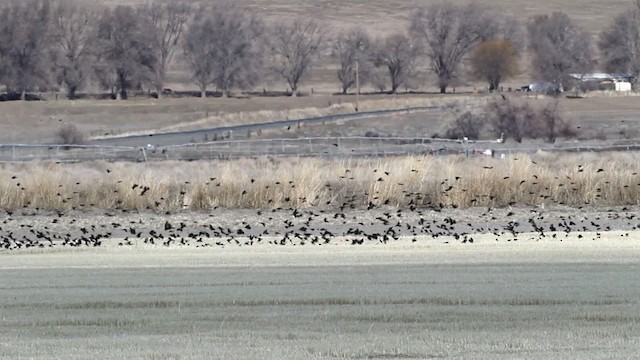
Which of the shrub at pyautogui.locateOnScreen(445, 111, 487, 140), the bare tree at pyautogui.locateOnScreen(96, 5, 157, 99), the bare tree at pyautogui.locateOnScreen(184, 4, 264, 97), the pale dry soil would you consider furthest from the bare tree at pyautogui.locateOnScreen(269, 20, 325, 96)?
the pale dry soil

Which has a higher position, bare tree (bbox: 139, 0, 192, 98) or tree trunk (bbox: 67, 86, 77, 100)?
bare tree (bbox: 139, 0, 192, 98)

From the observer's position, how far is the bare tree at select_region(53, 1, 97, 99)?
101812mm

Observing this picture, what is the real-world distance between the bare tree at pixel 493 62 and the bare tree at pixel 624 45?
866 cm

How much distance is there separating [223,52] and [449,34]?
996 inches

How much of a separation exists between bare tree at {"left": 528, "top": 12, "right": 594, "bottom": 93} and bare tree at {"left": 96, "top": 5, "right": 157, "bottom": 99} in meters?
32.5

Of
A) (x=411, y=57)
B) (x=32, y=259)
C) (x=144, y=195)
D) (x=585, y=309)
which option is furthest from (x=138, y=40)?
(x=585, y=309)

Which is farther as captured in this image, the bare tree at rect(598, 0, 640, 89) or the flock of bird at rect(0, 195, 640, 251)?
the bare tree at rect(598, 0, 640, 89)

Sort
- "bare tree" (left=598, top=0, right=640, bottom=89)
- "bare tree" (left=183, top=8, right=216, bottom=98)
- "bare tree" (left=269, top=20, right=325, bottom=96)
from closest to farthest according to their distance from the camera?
"bare tree" (left=183, top=8, right=216, bottom=98), "bare tree" (left=598, top=0, right=640, bottom=89), "bare tree" (left=269, top=20, right=325, bottom=96)

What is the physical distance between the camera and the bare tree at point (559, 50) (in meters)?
111

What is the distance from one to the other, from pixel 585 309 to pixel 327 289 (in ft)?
10.0

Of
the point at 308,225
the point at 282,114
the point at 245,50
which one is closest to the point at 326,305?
the point at 308,225

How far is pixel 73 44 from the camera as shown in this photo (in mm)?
110062

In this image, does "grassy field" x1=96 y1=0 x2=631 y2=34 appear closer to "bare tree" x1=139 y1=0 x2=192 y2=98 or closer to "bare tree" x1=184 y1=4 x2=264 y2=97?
"bare tree" x1=139 y1=0 x2=192 y2=98

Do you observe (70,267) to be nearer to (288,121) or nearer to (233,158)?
(233,158)
